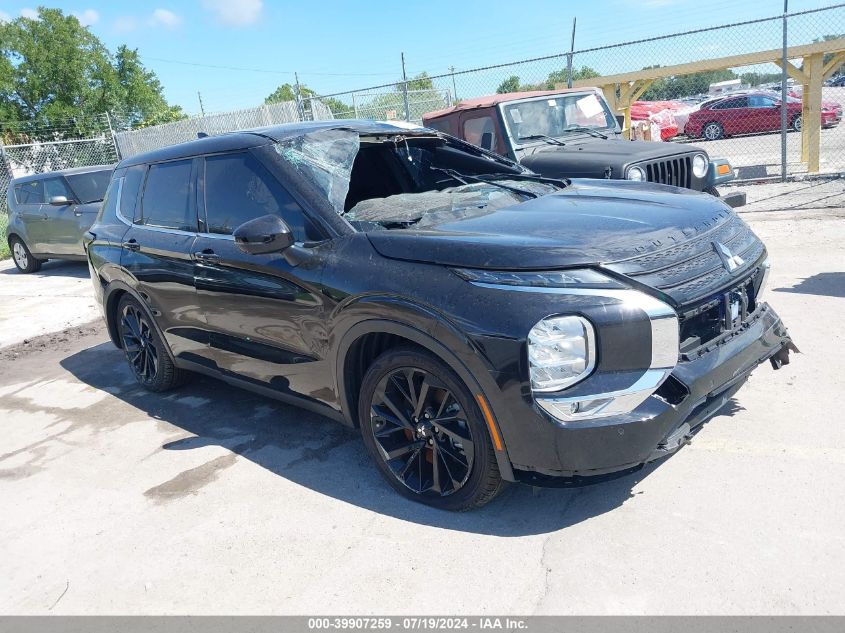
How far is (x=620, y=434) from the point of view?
8.71 feet

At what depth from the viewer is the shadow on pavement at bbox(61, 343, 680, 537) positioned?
124 inches

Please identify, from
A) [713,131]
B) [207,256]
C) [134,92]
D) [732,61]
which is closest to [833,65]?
[732,61]

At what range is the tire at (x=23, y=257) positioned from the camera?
12.4m

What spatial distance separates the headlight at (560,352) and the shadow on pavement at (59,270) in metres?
10.6

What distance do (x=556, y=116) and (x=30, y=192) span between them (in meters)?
9.22

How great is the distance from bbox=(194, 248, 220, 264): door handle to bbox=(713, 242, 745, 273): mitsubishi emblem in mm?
2718

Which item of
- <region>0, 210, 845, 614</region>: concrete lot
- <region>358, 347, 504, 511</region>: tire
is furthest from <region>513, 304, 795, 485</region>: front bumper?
<region>0, 210, 845, 614</region>: concrete lot

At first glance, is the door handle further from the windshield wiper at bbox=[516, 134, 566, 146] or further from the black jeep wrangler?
the windshield wiper at bbox=[516, 134, 566, 146]

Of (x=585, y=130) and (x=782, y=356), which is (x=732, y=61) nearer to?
(x=585, y=130)

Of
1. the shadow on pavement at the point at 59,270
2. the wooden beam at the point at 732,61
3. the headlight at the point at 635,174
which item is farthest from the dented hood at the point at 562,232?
the shadow on pavement at the point at 59,270

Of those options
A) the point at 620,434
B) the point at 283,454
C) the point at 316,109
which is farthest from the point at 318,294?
the point at 316,109

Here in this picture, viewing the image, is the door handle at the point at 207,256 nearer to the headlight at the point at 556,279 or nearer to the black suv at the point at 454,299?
the black suv at the point at 454,299

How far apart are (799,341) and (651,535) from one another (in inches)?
101
